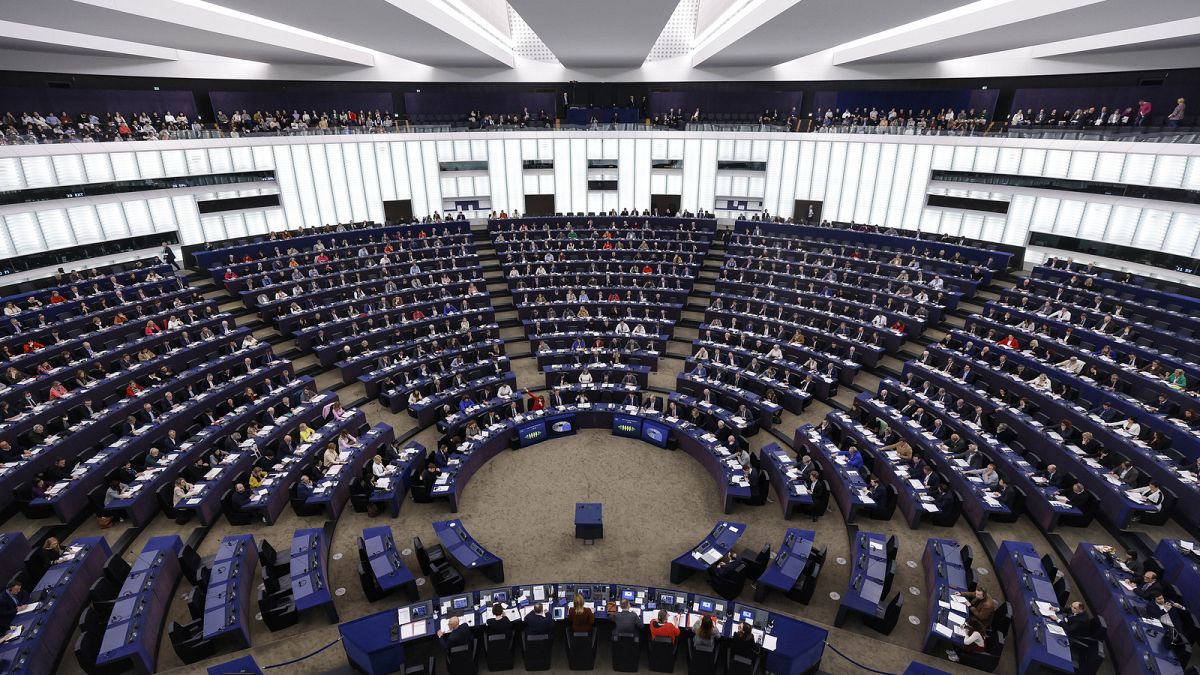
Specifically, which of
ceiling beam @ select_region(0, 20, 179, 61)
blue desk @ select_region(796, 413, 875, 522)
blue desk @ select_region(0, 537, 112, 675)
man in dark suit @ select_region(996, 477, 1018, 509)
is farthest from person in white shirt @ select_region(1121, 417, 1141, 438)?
ceiling beam @ select_region(0, 20, 179, 61)

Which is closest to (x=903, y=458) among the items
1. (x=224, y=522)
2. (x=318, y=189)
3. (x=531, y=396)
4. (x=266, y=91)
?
(x=531, y=396)

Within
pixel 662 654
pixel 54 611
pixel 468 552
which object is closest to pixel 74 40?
pixel 54 611

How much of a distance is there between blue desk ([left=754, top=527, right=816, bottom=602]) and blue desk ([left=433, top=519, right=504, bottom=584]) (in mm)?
4903

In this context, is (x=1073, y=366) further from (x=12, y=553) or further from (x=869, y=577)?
(x=12, y=553)

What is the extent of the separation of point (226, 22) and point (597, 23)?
11.8 meters

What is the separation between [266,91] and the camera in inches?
1242

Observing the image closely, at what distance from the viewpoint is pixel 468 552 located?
37.6ft

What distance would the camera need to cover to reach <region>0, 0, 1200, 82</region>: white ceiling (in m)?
15.2

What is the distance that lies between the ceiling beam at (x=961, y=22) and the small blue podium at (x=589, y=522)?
1540 centimetres

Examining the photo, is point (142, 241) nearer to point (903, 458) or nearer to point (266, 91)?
point (266, 91)

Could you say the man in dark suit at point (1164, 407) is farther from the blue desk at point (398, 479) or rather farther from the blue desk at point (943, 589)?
the blue desk at point (398, 479)

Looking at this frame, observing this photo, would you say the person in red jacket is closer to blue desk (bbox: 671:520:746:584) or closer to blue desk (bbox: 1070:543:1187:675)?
blue desk (bbox: 671:520:746:584)

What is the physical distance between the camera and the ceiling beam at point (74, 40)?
18.7 meters

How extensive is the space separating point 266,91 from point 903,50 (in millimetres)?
30950
